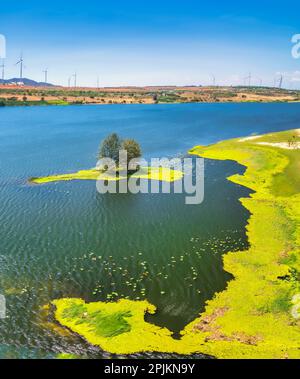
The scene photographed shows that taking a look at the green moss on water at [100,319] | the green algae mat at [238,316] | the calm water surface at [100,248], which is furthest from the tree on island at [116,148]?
the green moss on water at [100,319]

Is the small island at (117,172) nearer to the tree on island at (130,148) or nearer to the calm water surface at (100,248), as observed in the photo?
the tree on island at (130,148)

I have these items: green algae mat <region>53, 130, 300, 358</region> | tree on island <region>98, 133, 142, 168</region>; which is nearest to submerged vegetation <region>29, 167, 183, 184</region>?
tree on island <region>98, 133, 142, 168</region>

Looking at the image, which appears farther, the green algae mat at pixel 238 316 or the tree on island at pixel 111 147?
the tree on island at pixel 111 147

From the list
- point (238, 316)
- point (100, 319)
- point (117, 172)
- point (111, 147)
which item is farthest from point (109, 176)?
point (238, 316)

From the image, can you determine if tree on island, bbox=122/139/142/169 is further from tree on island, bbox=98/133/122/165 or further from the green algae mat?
the green algae mat
